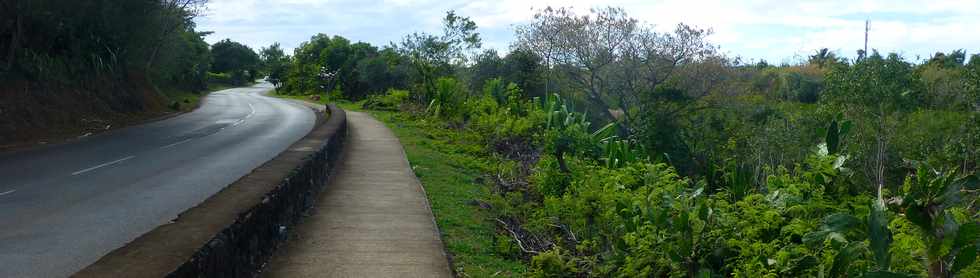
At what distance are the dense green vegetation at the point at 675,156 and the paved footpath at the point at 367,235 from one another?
0.40 metres

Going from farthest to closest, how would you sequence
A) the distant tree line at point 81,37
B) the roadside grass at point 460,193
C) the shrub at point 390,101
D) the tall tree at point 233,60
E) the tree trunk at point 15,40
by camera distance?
the tall tree at point 233,60 < the shrub at point 390,101 < the distant tree line at point 81,37 < the tree trunk at point 15,40 < the roadside grass at point 460,193

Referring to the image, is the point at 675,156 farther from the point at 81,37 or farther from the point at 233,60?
the point at 233,60

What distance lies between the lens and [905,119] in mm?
30344

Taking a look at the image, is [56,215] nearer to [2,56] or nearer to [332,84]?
[2,56]

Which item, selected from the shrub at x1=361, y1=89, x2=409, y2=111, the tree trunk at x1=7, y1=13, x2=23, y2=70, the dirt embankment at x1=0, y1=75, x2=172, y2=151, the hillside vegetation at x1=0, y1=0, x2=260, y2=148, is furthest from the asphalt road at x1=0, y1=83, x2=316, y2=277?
the shrub at x1=361, y1=89, x2=409, y2=111

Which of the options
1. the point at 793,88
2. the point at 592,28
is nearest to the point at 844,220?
the point at 592,28

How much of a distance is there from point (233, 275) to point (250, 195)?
1718 millimetres

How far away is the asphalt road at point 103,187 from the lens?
845 centimetres

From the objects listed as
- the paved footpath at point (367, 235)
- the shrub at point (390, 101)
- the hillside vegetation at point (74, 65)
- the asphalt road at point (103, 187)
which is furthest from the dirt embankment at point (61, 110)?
the shrub at point (390, 101)

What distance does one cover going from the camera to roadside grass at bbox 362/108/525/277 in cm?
A: 829

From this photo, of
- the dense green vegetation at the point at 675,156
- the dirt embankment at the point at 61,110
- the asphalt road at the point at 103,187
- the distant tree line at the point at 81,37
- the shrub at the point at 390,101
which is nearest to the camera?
the dense green vegetation at the point at 675,156

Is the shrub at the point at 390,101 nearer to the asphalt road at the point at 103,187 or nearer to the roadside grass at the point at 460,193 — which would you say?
the roadside grass at the point at 460,193

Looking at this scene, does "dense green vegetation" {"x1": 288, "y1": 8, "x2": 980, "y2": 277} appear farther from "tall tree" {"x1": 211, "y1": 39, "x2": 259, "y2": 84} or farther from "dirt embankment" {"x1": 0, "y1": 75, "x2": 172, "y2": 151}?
"tall tree" {"x1": 211, "y1": 39, "x2": 259, "y2": 84}

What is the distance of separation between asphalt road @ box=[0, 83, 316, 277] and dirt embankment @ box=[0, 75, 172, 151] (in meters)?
1.12
